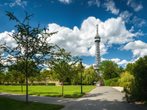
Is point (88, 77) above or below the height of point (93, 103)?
above

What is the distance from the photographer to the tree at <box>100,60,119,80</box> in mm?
135375

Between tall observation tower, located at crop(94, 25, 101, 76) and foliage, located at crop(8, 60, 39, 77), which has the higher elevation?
tall observation tower, located at crop(94, 25, 101, 76)

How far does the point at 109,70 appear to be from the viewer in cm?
13688

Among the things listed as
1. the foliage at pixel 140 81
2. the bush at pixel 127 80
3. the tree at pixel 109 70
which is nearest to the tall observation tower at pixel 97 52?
the tree at pixel 109 70

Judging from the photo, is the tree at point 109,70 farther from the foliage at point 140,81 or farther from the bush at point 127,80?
the foliage at point 140,81

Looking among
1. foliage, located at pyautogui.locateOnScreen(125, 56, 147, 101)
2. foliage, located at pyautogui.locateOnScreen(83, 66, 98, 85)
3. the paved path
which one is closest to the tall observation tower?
foliage, located at pyautogui.locateOnScreen(83, 66, 98, 85)

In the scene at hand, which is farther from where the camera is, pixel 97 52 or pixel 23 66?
pixel 97 52

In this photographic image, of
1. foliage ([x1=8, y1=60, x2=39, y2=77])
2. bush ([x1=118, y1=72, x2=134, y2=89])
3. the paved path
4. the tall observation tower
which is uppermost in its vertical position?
the tall observation tower

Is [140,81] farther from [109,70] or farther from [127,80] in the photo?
[109,70]

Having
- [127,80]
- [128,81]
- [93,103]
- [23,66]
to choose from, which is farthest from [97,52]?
[23,66]

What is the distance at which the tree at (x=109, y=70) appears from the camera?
135 m

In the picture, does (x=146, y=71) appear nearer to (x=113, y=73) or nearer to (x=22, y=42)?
(x=22, y=42)

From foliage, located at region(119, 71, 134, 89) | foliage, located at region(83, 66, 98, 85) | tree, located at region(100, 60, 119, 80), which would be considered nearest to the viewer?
foliage, located at region(119, 71, 134, 89)

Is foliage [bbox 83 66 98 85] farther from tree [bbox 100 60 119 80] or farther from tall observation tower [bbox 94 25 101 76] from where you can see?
tall observation tower [bbox 94 25 101 76]
